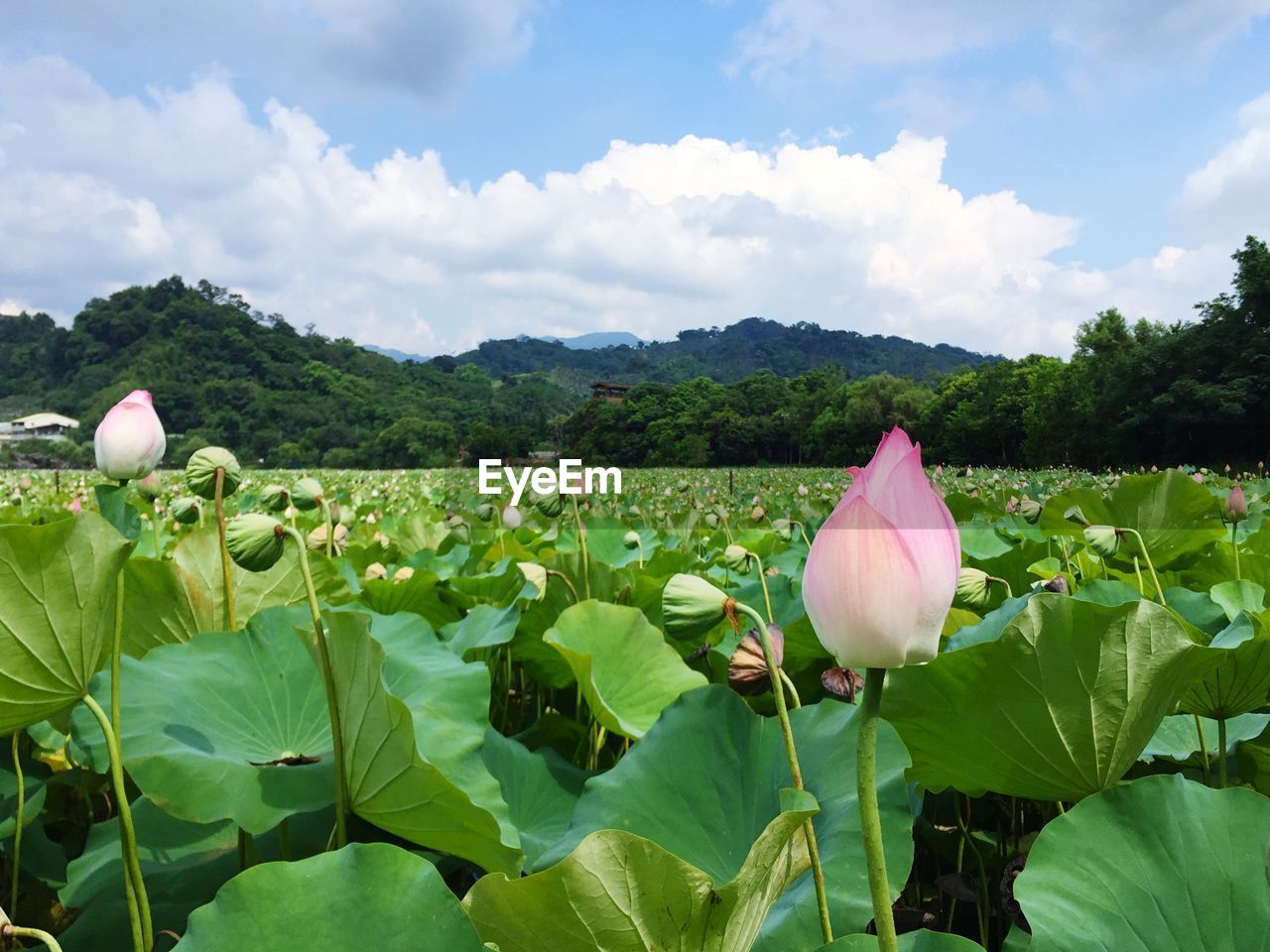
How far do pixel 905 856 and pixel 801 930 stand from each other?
0.07 m

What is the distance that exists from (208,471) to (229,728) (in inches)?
8.9

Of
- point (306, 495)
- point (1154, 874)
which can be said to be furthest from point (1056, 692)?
point (306, 495)

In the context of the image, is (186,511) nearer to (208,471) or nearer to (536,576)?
(208,471)

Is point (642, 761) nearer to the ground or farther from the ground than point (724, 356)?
nearer to the ground

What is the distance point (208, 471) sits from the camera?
0.69 meters

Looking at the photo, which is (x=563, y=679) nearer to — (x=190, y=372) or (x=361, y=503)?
(x=361, y=503)

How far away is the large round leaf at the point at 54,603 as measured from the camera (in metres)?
0.41

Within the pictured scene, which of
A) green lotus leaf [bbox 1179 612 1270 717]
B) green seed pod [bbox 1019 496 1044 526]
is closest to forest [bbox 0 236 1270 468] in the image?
green lotus leaf [bbox 1179 612 1270 717]

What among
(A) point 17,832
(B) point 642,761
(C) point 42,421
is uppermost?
(C) point 42,421

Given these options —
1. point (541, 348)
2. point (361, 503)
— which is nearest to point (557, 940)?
point (361, 503)

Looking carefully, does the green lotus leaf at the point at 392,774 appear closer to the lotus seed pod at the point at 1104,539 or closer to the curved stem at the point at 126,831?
the curved stem at the point at 126,831

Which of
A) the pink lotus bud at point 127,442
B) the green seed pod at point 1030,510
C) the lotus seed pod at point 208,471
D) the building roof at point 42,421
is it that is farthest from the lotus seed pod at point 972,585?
the building roof at point 42,421

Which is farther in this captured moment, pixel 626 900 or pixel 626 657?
pixel 626 657

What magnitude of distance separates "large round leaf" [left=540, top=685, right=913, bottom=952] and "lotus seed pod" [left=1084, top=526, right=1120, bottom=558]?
43 cm
